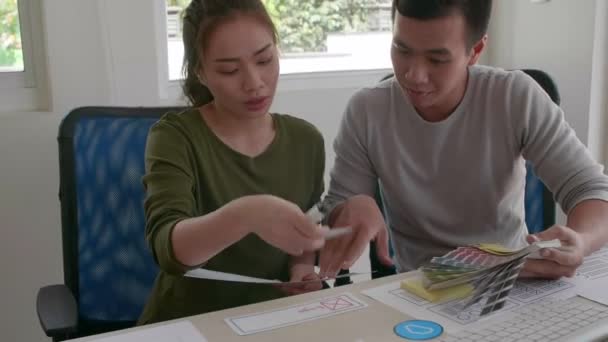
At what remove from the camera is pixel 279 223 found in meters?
0.90

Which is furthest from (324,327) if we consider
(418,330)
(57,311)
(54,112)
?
(54,112)

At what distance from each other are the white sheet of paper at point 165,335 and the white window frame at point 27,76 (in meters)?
1.07

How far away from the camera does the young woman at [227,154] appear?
1.17 meters

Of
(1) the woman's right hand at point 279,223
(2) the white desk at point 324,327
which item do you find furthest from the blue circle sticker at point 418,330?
(1) the woman's right hand at point 279,223

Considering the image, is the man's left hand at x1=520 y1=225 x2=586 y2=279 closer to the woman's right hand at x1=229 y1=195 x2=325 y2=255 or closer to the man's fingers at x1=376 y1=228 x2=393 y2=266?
the man's fingers at x1=376 y1=228 x2=393 y2=266

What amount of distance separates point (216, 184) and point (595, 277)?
2.29ft

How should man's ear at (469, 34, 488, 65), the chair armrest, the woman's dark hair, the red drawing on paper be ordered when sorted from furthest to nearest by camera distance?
man's ear at (469, 34, 488, 65)
the woman's dark hair
the chair armrest
the red drawing on paper

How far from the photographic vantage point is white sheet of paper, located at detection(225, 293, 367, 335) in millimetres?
902

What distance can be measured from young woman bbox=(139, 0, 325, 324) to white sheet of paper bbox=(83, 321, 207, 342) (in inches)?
8.0

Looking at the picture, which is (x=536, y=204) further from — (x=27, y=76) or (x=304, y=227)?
(x=27, y=76)

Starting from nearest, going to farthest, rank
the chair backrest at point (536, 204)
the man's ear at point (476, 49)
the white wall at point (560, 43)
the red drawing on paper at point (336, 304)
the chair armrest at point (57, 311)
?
the red drawing on paper at point (336, 304)
the chair armrest at point (57, 311)
the man's ear at point (476, 49)
the chair backrest at point (536, 204)
the white wall at point (560, 43)

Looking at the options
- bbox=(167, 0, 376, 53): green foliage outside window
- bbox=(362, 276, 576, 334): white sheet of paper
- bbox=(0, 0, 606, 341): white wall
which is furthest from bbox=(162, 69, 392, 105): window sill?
bbox=(362, 276, 576, 334): white sheet of paper

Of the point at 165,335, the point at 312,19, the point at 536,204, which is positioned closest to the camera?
the point at 165,335

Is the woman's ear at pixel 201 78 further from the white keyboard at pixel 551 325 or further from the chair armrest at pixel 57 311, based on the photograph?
the white keyboard at pixel 551 325
